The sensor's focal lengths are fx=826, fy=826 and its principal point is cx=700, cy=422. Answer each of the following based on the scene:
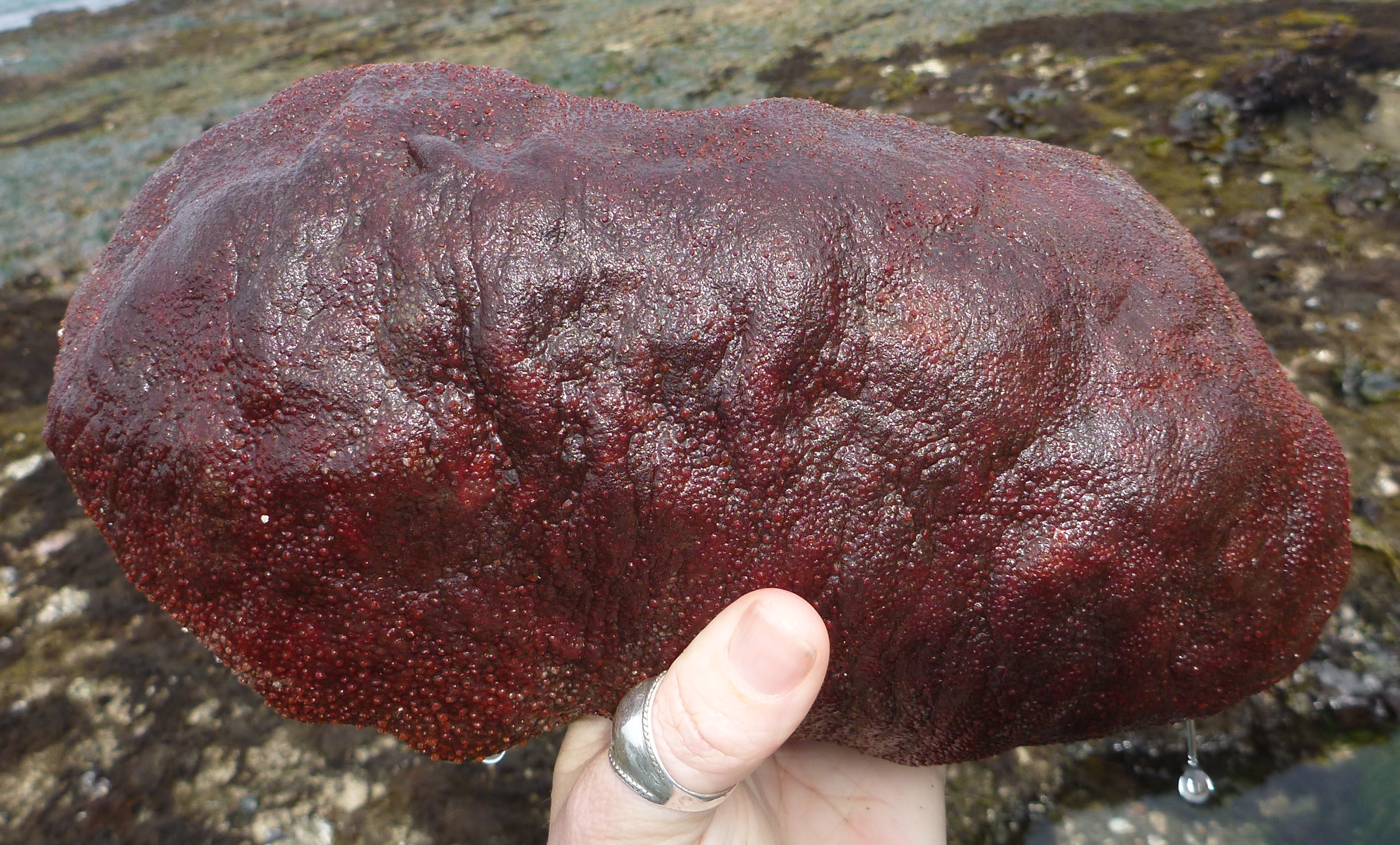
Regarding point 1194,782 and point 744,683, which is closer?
point 744,683

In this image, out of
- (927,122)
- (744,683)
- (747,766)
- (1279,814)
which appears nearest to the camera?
(744,683)

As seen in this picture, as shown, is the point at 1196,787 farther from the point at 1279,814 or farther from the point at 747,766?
the point at 747,766

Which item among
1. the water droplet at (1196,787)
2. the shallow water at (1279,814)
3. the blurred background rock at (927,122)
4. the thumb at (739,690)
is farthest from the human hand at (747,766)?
the water droplet at (1196,787)

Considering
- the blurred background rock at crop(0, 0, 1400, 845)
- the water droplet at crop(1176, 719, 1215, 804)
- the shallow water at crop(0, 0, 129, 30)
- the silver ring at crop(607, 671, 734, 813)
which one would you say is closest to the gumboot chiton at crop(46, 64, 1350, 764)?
the silver ring at crop(607, 671, 734, 813)

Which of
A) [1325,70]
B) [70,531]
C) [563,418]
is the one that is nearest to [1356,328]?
[1325,70]

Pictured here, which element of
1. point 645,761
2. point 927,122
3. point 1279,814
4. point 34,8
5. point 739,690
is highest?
point 34,8

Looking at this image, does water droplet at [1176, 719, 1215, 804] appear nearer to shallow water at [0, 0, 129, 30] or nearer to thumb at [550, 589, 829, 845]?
thumb at [550, 589, 829, 845]

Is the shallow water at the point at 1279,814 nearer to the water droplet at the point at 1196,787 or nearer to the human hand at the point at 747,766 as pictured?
the water droplet at the point at 1196,787

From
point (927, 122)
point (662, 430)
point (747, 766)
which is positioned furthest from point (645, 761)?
point (927, 122)
